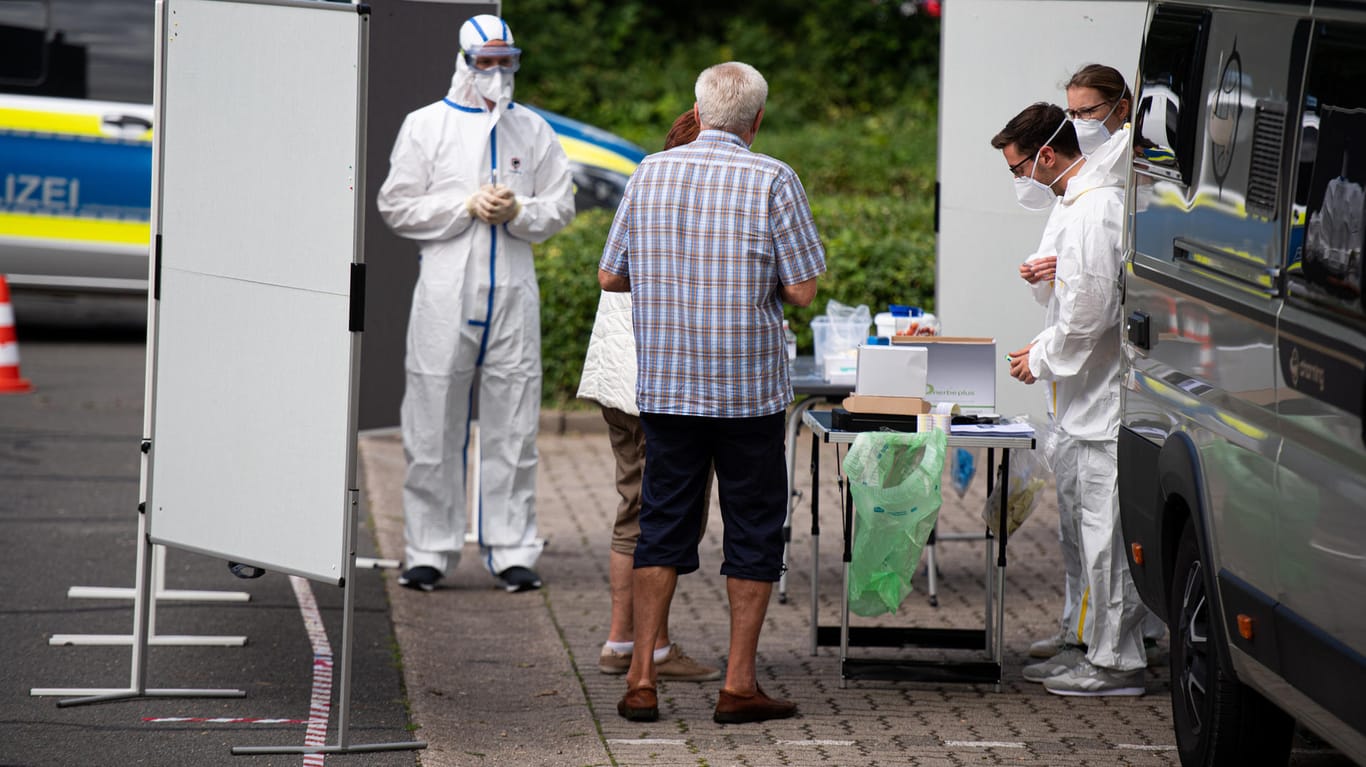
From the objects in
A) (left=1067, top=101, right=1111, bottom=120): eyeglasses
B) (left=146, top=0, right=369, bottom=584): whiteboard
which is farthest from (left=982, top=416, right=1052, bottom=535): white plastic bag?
(left=146, top=0, right=369, bottom=584): whiteboard

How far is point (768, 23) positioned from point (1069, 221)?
62.0 ft

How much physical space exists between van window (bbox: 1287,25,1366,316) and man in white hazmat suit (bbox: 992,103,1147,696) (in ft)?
5.45

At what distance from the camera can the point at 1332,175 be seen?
3.66 meters

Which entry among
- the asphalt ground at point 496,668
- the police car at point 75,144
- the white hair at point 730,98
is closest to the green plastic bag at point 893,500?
the asphalt ground at point 496,668

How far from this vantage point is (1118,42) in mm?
7523

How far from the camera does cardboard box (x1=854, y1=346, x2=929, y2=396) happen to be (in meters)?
5.52

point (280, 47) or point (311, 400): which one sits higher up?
point (280, 47)

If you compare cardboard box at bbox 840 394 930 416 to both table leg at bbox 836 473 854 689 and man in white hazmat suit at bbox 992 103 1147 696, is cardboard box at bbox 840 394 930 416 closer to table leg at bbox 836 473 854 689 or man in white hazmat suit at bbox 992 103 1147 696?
table leg at bbox 836 473 854 689

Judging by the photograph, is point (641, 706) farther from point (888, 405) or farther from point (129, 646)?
point (129, 646)

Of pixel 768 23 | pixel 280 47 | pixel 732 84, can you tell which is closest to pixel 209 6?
pixel 280 47

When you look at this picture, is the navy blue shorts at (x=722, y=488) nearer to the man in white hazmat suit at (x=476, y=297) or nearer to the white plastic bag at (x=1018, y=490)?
the white plastic bag at (x=1018, y=490)

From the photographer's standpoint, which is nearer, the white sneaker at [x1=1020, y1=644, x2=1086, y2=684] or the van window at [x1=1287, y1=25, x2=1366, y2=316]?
the van window at [x1=1287, y1=25, x2=1366, y2=316]

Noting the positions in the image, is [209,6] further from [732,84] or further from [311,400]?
[732,84]

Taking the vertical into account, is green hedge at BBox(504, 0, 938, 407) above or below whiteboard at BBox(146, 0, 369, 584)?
above
